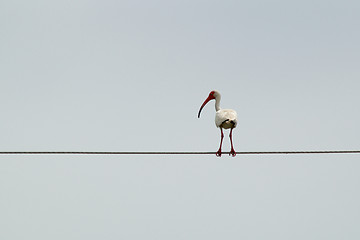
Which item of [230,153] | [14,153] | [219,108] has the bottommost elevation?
[14,153]

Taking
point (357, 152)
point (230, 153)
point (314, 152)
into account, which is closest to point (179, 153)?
point (314, 152)

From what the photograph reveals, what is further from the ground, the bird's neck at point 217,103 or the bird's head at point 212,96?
the bird's head at point 212,96

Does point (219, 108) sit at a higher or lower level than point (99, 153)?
higher

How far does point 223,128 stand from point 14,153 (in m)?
8.21

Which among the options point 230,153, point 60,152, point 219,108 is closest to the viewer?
point 60,152

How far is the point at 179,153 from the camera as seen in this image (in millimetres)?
16234

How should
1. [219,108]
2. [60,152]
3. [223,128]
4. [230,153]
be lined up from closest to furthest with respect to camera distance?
1. [60,152]
2. [230,153]
3. [223,128]
4. [219,108]

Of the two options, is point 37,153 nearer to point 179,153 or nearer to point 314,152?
point 179,153

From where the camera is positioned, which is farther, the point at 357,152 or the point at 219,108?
the point at 219,108

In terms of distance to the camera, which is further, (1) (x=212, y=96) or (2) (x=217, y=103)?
(1) (x=212, y=96)

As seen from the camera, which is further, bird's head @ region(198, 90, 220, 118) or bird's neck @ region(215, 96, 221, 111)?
bird's head @ region(198, 90, 220, 118)

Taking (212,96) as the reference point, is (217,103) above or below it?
below

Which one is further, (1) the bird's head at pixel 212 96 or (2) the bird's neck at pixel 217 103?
(1) the bird's head at pixel 212 96

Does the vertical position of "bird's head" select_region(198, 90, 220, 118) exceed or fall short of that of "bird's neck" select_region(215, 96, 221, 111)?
it exceeds it
